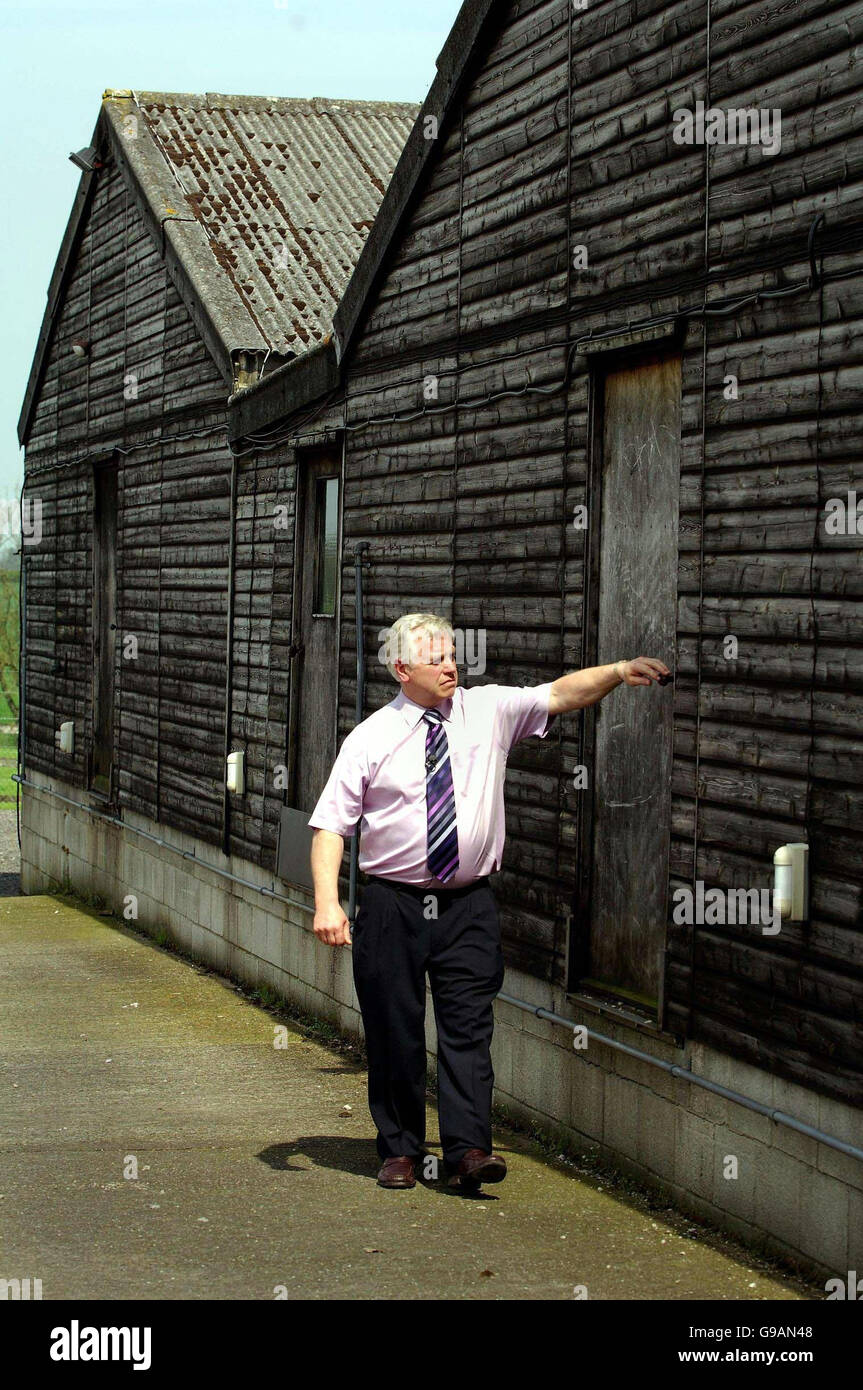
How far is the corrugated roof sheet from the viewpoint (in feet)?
44.8

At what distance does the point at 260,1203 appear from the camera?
666 cm

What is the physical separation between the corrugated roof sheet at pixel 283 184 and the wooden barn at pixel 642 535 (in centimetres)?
257

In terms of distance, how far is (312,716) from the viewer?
11.1 meters

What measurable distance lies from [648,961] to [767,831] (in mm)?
1186

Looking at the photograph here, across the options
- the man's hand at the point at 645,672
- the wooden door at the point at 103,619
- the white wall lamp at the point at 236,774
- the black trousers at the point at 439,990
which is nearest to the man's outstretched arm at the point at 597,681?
the man's hand at the point at 645,672

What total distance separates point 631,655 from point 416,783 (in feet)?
Result: 4.06

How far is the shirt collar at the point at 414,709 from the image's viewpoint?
648cm

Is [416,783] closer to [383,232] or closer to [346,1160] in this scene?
[346,1160]

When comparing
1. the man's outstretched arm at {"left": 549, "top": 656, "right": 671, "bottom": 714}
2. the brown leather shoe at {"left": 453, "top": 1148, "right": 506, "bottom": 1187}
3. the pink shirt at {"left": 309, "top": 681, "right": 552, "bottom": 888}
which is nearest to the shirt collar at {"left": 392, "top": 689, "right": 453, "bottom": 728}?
the pink shirt at {"left": 309, "top": 681, "right": 552, "bottom": 888}

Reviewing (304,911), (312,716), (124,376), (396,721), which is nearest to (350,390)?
(312,716)

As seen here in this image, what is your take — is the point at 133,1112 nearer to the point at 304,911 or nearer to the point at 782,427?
the point at 304,911

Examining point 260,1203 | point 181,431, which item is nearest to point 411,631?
point 260,1203

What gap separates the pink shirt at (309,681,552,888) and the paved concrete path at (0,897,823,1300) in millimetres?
1276

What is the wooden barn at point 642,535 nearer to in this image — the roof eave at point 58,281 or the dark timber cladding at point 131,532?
the dark timber cladding at point 131,532
